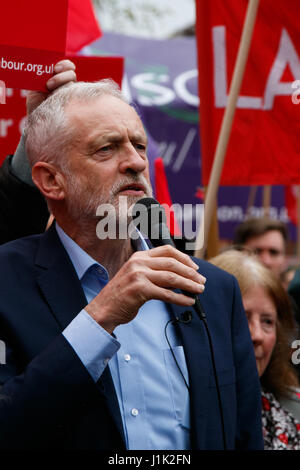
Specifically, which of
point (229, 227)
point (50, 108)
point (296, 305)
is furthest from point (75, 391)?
point (229, 227)

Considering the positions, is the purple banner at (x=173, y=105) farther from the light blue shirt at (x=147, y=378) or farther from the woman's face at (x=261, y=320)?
the light blue shirt at (x=147, y=378)

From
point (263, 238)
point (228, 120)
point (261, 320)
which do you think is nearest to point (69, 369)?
point (261, 320)

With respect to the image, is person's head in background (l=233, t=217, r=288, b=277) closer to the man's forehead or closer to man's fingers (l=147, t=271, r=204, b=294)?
the man's forehead

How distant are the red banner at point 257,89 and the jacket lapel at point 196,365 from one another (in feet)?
5.19

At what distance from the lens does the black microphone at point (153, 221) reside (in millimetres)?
1872

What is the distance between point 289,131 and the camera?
12.3 feet

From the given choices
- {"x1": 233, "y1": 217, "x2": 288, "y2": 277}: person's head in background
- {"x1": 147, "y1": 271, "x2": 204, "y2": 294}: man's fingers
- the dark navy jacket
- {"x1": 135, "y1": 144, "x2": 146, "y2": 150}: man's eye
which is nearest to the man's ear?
the dark navy jacket

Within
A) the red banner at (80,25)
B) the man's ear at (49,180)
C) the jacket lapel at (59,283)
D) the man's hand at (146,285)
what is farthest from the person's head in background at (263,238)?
the man's hand at (146,285)

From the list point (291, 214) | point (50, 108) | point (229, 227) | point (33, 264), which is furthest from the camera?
point (291, 214)

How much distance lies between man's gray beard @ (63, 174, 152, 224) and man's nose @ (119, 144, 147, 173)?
0.03 meters

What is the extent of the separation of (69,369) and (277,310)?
4.88ft

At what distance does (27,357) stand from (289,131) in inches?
90.7

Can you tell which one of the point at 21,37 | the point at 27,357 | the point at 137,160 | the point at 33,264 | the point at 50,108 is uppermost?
the point at 21,37
